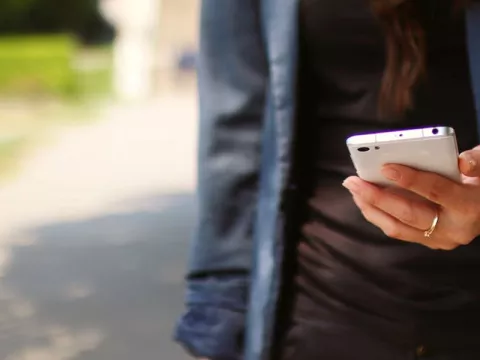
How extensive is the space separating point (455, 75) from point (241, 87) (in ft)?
0.56

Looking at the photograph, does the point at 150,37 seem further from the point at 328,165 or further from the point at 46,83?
the point at 328,165

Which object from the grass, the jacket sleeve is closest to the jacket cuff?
the jacket sleeve

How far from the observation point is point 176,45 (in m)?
7.99

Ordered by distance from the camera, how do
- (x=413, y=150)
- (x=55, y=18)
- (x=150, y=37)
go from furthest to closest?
(x=55, y=18) → (x=150, y=37) → (x=413, y=150)

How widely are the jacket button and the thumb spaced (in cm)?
16

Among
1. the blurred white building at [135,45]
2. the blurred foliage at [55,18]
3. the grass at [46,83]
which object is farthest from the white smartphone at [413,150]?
the blurred foliage at [55,18]

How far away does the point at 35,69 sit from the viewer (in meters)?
7.23

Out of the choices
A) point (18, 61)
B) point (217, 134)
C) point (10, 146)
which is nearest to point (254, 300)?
point (217, 134)

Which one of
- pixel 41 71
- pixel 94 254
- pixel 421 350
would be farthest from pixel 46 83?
pixel 421 350

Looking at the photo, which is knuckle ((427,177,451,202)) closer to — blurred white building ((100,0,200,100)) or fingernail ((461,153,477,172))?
fingernail ((461,153,477,172))

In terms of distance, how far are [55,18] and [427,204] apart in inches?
374

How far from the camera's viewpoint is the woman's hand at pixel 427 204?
489 millimetres

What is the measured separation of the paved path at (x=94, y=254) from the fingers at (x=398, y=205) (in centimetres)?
118

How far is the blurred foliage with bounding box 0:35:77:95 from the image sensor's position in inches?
280
